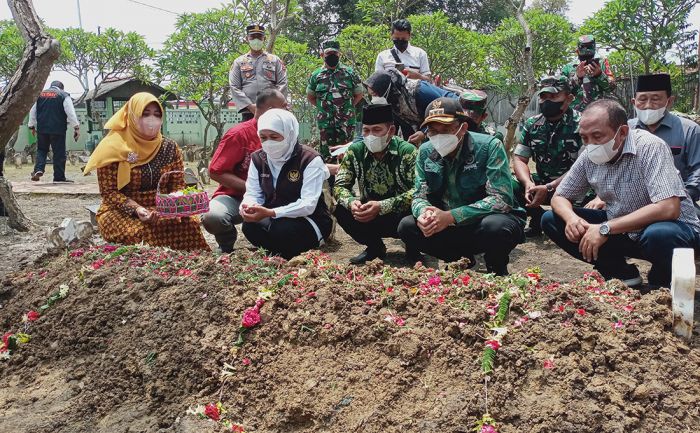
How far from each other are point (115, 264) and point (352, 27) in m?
10.4

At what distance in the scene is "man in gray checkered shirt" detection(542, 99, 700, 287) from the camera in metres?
3.38

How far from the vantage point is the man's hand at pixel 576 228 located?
363cm

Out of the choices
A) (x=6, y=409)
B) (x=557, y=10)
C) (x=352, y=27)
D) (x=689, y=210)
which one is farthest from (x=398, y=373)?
(x=557, y=10)

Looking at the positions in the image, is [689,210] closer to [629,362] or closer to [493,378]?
[629,362]

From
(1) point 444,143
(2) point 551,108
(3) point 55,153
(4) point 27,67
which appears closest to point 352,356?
(1) point 444,143

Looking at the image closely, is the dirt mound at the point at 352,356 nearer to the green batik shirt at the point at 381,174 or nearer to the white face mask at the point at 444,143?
the white face mask at the point at 444,143

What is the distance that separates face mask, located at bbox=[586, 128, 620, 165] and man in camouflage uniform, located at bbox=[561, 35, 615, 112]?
9.29 ft

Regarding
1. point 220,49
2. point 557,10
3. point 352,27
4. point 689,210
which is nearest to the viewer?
point 689,210

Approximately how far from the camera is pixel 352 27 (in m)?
13.2

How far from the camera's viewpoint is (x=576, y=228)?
12.0 feet

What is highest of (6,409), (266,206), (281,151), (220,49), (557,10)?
(557,10)

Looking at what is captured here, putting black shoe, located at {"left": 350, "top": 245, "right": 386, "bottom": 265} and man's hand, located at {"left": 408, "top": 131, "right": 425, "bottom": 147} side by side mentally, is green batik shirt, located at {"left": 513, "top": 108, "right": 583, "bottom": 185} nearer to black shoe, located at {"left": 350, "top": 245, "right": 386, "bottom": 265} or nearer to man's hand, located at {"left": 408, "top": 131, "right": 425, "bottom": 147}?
man's hand, located at {"left": 408, "top": 131, "right": 425, "bottom": 147}

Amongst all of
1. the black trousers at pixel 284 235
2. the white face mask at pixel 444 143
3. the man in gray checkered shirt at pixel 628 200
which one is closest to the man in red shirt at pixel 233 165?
the black trousers at pixel 284 235

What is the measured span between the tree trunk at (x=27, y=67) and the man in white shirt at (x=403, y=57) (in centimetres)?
334
